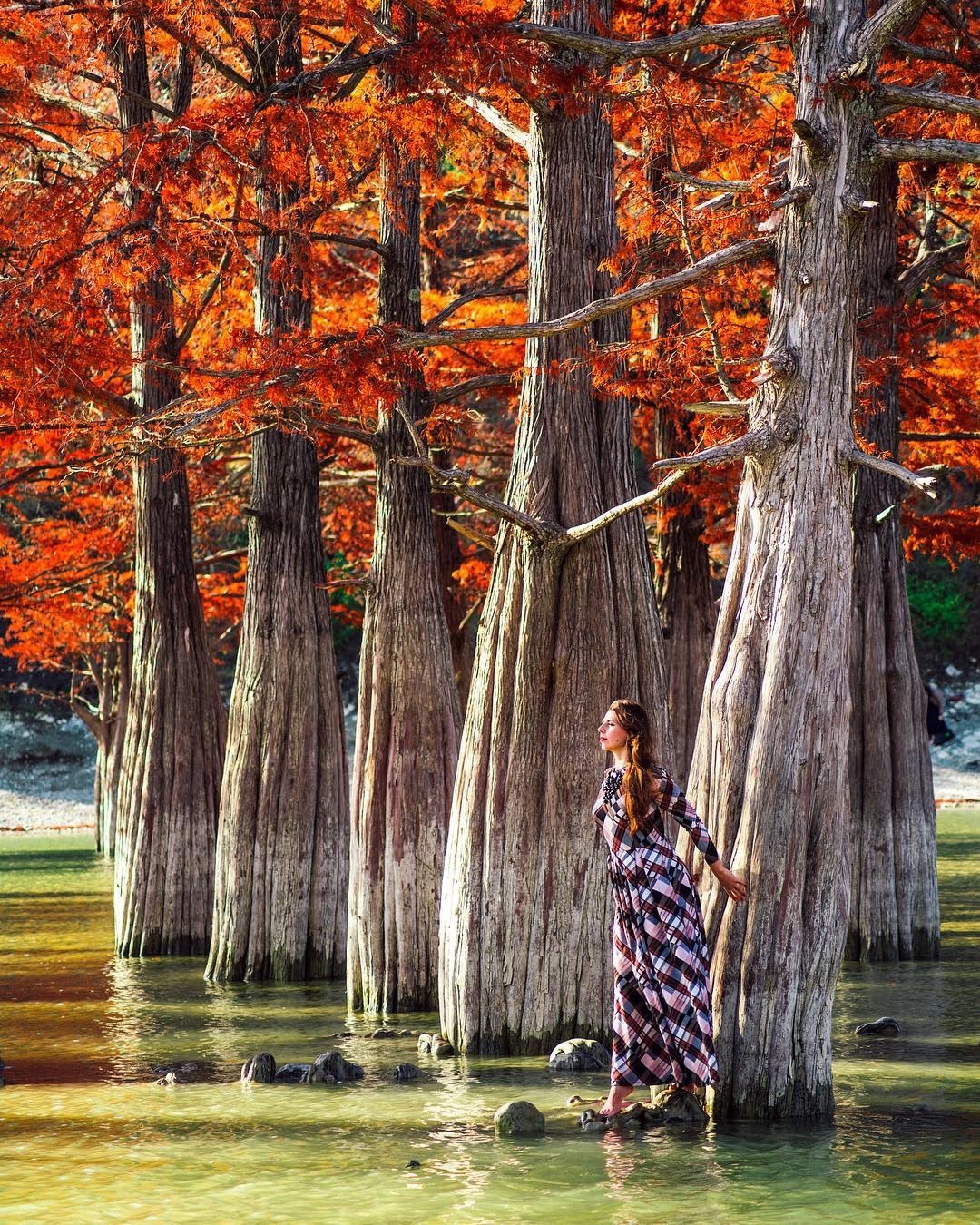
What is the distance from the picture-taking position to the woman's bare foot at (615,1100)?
895 cm

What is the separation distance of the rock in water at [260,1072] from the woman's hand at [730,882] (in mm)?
3500

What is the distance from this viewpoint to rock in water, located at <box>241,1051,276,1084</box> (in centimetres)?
1055

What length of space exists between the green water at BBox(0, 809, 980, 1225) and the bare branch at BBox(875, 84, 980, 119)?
5.16 metres

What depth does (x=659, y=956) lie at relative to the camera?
875cm

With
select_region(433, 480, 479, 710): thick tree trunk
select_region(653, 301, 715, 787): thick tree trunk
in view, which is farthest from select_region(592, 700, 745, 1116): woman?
select_region(653, 301, 715, 787): thick tree trunk

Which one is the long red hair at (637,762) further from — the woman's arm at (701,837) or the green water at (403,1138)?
the green water at (403,1138)

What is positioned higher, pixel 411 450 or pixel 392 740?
pixel 411 450

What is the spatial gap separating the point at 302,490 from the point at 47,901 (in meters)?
10.7

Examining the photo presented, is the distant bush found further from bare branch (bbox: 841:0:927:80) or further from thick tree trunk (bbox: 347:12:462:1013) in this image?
bare branch (bbox: 841:0:927:80)

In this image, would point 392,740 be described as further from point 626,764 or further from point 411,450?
point 626,764

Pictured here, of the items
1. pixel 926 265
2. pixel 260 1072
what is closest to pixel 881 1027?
pixel 260 1072

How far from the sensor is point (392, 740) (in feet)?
44.0

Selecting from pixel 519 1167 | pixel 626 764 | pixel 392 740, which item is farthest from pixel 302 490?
pixel 519 1167

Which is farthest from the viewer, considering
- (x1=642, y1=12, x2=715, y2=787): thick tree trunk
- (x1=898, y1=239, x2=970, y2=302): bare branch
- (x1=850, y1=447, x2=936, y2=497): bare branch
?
(x1=642, y1=12, x2=715, y2=787): thick tree trunk
